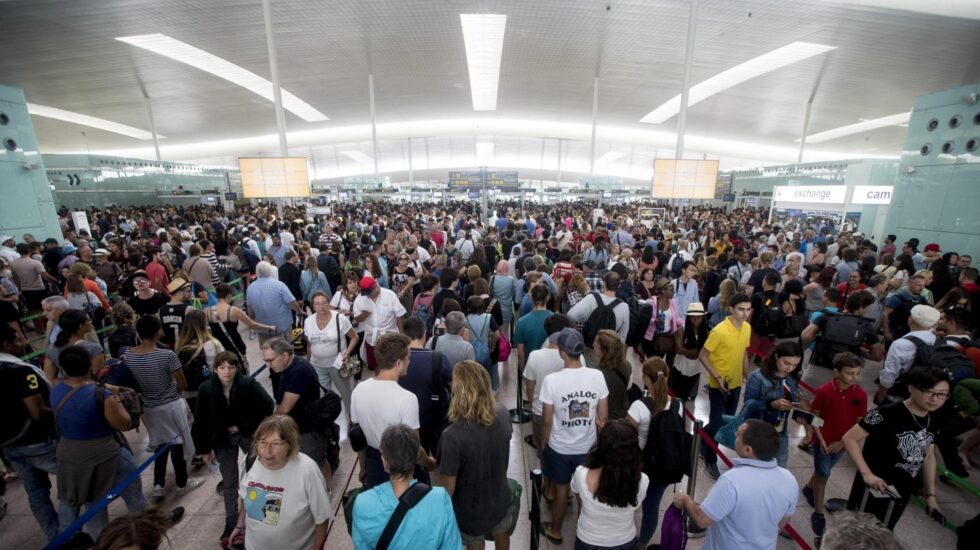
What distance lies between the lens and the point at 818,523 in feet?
10.5

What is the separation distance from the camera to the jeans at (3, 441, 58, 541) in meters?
2.81

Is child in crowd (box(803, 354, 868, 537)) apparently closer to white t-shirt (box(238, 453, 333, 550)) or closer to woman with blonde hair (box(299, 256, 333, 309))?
white t-shirt (box(238, 453, 333, 550))

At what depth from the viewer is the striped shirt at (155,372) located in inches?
127

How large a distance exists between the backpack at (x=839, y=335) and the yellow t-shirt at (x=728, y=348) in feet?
3.37

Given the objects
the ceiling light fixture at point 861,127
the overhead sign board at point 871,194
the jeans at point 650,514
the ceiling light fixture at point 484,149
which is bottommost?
the jeans at point 650,514

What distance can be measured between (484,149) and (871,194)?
37829mm

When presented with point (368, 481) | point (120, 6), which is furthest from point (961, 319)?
point (120, 6)

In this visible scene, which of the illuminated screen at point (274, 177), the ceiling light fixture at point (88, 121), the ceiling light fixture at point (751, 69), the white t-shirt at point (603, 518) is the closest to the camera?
the white t-shirt at point (603, 518)

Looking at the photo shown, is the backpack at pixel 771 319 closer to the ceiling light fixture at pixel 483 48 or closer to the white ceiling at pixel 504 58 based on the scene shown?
the white ceiling at pixel 504 58

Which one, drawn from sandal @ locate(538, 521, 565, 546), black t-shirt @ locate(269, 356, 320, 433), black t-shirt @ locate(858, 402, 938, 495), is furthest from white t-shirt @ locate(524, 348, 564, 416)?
black t-shirt @ locate(858, 402, 938, 495)

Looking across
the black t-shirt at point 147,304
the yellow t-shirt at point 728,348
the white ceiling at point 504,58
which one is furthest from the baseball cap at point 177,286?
the white ceiling at point 504,58

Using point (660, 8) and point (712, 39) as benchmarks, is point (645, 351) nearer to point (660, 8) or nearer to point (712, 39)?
point (660, 8)

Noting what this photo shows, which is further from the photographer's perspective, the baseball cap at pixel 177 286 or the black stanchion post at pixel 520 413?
the black stanchion post at pixel 520 413

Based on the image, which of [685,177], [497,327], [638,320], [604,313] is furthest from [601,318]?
[685,177]
